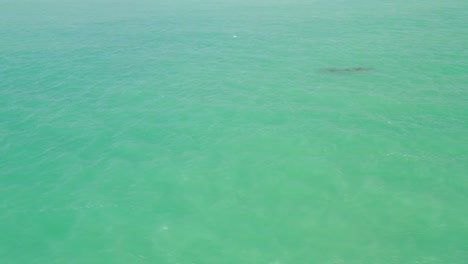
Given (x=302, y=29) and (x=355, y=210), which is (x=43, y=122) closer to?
(x=355, y=210)

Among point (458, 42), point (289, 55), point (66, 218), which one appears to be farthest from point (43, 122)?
point (458, 42)

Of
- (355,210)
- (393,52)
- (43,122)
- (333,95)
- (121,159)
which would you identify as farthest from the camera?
(393,52)

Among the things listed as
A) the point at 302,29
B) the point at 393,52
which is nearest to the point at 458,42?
the point at 393,52

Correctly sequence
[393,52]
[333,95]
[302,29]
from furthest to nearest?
[302,29], [393,52], [333,95]

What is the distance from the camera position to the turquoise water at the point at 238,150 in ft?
91.4

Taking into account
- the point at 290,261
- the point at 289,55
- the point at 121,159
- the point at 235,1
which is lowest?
the point at 290,261

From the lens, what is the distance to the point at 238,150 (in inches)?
1503

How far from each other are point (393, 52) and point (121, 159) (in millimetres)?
45410

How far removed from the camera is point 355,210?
29844 millimetres

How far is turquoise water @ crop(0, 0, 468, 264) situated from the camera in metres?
27.8

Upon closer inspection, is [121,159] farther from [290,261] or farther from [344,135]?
[344,135]

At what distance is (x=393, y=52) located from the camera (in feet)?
200

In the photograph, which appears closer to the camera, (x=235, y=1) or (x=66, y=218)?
(x=66, y=218)

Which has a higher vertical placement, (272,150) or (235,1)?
(235,1)
